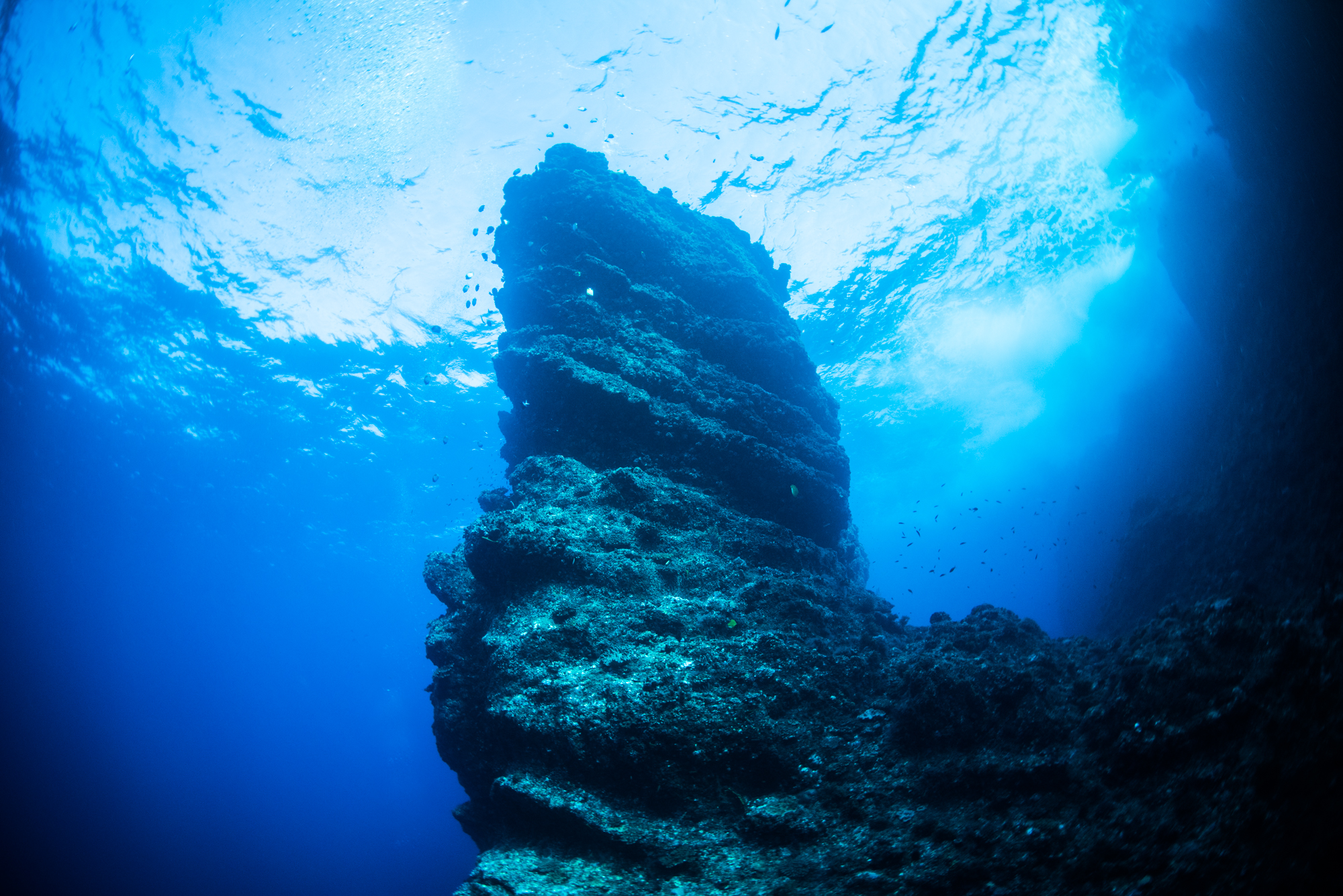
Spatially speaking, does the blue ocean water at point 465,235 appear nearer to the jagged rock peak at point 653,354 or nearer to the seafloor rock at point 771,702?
the jagged rock peak at point 653,354

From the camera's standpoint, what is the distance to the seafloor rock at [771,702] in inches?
136

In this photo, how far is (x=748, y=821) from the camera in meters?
4.55

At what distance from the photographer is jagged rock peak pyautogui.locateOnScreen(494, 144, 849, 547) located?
9.01m

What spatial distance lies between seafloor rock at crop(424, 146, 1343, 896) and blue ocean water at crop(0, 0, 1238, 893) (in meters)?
7.79

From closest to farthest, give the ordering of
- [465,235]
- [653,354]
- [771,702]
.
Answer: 1. [771,702]
2. [653,354]
3. [465,235]

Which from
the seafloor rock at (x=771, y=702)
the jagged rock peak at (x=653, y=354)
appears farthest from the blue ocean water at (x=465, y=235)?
the seafloor rock at (x=771, y=702)

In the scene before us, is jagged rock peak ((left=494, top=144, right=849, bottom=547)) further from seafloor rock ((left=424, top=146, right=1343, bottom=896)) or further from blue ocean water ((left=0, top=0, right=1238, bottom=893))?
blue ocean water ((left=0, top=0, right=1238, bottom=893))

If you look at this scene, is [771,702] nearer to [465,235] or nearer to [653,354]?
[653,354]

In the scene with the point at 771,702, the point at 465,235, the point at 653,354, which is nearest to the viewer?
the point at 771,702

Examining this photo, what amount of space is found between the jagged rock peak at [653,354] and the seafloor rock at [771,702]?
0.27ft

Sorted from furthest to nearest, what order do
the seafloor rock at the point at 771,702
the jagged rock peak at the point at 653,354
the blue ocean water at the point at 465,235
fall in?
the blue ocean water at the point at 465,235, the jagged rock peak at the point at 653,354, the seafloor rock at the point at 771,702

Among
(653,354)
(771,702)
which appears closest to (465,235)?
(653,354)

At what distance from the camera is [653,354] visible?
9836mm

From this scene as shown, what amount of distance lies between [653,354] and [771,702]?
262 inches
